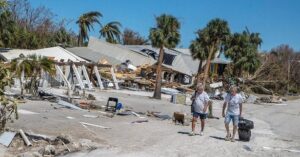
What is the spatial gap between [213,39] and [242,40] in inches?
937

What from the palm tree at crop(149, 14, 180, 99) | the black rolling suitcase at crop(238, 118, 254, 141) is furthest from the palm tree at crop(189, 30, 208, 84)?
the black rolling suitcase at crop(238, 118, 254, 141)

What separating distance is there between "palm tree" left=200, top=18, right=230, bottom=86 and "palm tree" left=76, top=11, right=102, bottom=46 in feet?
104

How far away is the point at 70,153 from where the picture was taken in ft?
38.8

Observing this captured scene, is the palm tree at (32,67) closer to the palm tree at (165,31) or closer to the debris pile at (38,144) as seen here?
the debris pile at (38,144)

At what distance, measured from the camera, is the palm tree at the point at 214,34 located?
4469 centimetres

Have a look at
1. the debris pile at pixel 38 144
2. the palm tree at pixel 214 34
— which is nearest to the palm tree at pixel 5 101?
the debris pile at pixel 38 144

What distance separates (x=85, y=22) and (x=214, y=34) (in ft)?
114

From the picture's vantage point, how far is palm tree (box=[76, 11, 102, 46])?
76688mm

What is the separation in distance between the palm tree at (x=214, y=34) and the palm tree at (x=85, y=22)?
31.7 m

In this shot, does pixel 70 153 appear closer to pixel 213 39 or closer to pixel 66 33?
pixel 213 39

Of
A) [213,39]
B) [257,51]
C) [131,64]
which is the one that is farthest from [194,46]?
[257,51]

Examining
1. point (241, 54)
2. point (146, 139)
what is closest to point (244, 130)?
point (146, 139)

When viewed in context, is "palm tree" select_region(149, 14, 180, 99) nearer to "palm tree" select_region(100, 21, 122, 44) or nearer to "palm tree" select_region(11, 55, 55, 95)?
"palm tree" select_region(11, 55, 55, 95)

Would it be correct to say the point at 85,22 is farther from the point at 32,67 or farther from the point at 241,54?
the point at 32,67
